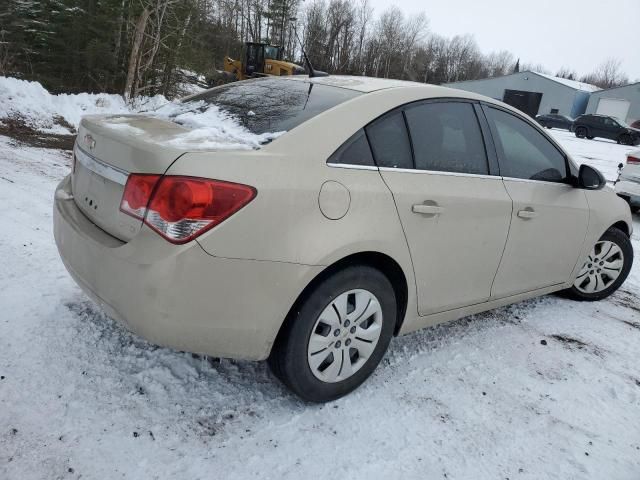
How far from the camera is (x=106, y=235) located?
221 centimetres

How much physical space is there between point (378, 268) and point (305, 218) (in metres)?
0.60

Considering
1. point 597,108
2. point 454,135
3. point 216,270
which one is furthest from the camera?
point 597,108

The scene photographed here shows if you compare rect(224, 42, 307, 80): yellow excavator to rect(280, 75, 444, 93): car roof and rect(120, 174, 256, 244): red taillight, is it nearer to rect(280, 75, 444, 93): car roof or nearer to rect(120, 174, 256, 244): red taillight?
rect(280, 75, 444, 93): car roof

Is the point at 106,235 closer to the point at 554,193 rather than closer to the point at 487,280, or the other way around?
the point at 487,280

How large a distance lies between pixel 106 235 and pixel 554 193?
2880 millimetres

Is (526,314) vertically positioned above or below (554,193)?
below

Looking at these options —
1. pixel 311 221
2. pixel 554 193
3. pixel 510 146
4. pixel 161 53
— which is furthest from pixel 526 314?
pixel 161 53

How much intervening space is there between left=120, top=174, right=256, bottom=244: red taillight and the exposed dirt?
7.22m

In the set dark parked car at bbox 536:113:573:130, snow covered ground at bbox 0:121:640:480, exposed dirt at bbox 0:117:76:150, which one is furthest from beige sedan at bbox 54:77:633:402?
dark parked car at bbox 536:113:573:130

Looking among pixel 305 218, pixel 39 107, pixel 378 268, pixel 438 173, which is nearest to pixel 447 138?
pixel 438 173

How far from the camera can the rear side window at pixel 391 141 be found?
2.47 meters

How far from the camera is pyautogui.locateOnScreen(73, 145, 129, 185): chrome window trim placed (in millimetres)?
2148

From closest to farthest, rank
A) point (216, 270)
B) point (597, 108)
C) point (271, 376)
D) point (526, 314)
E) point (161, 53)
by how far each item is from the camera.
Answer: point (216, 270) → point (271, 376) → point (526, 314) → point (161, 53) → point (597, 108)

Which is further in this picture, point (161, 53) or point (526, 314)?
point (161, 53)
